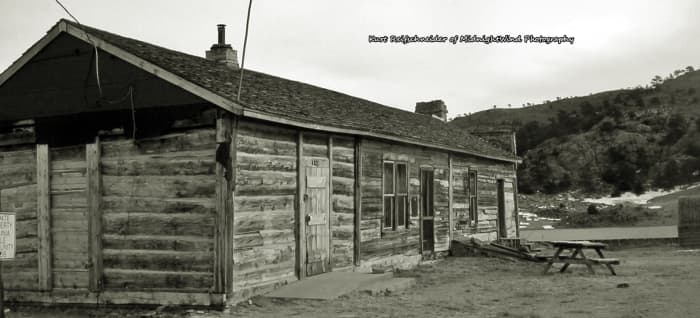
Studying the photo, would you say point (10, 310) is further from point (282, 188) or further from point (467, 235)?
point (467, 235)

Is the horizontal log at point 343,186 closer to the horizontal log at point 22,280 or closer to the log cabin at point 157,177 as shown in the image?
the log cabin at point 157,177

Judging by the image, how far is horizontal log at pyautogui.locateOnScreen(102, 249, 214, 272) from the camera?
32.4ft

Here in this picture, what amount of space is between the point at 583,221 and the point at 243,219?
26701 mm

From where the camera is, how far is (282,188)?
1123 centimetres

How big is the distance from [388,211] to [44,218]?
7.26 metres

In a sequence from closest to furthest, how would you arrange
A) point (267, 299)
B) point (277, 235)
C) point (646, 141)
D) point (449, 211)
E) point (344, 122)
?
point (267, 299) < point (277, 235) < point (344, 122) < point (449, 211) < point (646, 141)

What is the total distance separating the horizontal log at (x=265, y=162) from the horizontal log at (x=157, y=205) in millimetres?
729

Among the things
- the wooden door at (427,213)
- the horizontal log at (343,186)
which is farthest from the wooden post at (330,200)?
the wooden door at (427,213)

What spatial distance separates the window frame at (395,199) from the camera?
15156mm

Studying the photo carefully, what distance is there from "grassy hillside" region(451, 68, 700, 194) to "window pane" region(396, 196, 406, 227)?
3628cm

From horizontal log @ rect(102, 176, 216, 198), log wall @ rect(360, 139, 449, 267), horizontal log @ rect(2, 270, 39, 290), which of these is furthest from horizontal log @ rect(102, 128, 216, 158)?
log wall @ rect(360, 139, 449, 267)

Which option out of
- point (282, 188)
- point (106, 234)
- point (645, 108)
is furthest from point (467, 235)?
point (645, 108)

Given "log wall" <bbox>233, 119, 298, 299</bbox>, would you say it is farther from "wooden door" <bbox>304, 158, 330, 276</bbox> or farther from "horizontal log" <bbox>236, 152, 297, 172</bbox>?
"wooden door" <bbox>304, 158, 330, 276</bbox>

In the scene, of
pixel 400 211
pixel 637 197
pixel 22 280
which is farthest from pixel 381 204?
pixel 637 197
